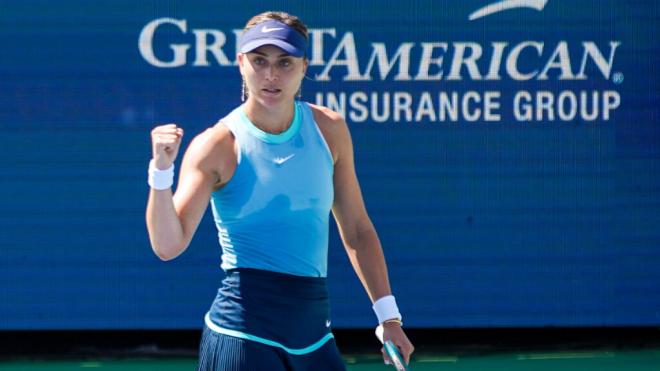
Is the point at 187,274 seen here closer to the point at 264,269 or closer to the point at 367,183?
the point at 367,183

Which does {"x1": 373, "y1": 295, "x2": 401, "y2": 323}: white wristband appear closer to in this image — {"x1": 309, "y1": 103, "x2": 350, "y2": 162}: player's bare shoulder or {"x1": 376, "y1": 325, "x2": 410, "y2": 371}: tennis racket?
{"x1": 376, "y1": 325, "x2": 410, "y2": 371}: tennis racket

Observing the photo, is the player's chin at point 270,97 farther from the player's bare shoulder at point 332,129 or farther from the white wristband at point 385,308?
the white wristband at point 385,308

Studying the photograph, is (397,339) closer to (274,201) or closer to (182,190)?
(274,201)

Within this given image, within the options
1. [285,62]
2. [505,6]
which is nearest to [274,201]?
[285,62]

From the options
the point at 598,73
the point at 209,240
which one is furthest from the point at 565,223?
the point at 209,240

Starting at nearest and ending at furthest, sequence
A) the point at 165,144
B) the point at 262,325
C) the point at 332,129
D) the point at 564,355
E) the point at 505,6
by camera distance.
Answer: the point at 165,144, the point at 262,325, the point at 332,129, the point at 505,6, the point at 564,355

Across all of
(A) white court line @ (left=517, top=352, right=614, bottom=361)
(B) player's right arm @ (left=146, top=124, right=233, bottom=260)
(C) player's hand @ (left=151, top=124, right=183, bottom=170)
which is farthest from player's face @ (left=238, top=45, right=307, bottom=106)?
(A) white court line @ (left=517, top=352, right=614, bottom=361)

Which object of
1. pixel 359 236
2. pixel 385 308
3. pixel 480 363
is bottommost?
pixel 480 363

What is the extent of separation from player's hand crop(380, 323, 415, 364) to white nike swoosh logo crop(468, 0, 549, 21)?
125 inches

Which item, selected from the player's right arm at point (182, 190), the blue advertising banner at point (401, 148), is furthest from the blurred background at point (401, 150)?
the player's right arm at point (182, 190)

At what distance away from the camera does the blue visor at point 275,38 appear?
3148 millimetres

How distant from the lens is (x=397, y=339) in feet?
11.1

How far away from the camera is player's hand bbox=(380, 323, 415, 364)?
3338mm

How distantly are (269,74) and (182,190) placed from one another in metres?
0.36
